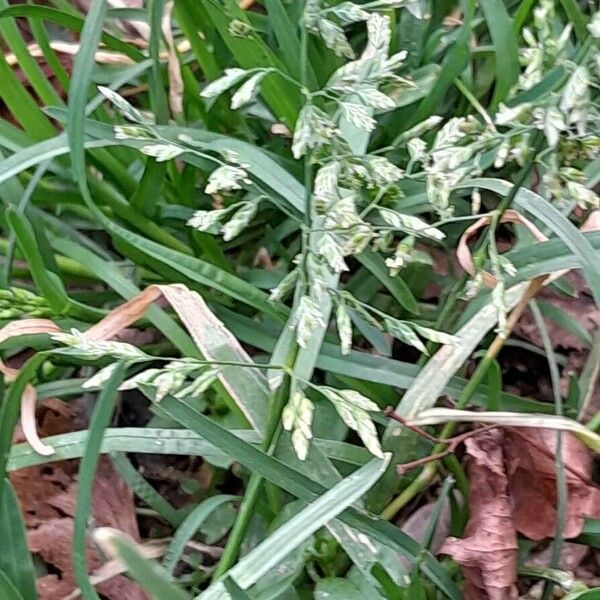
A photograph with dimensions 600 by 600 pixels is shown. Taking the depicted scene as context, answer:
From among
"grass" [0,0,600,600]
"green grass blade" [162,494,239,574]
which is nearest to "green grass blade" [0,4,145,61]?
"grass" [0,0,600,600]

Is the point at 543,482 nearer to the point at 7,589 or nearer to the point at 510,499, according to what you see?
the point at 510,499

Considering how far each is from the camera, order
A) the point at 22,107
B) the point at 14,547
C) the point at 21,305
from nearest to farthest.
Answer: the point at 14,547
the point at 21,305
the point at 22,107

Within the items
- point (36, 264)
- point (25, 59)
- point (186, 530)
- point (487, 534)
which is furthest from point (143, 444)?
point (25, 59)

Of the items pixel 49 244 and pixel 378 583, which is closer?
pixel 378 583

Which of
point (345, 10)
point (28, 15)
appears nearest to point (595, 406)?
point (345, 10)

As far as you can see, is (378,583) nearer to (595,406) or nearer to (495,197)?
(595,406)

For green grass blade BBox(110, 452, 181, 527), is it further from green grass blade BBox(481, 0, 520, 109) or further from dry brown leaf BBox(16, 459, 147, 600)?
green grass blade BBox(481, 0, 520, 109)
